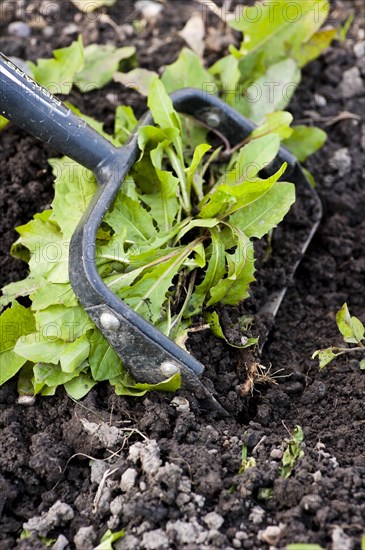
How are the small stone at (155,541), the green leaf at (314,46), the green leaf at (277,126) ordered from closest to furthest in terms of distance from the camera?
the small stone at (155,541)
the green leaf at (277,126)
the green leaf at (314,46)

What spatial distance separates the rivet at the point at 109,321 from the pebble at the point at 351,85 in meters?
1.72

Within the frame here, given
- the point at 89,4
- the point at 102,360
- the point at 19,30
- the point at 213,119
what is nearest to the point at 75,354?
the point at 102,360

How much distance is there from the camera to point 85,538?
6.10 feet

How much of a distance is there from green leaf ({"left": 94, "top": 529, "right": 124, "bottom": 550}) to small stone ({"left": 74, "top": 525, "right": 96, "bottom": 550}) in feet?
0.10

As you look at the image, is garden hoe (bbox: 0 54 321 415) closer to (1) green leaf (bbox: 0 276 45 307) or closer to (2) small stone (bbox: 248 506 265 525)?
(1) green leaf (bbox: 0 276 45 307)

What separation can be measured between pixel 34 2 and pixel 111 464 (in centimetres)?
236

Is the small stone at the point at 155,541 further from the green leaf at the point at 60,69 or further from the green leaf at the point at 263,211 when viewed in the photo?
the green leaf at the point at 60,69

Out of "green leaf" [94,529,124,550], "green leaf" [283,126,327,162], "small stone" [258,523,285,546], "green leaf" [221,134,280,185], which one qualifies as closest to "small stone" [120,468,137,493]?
"green leaf" [94,529,124,550]

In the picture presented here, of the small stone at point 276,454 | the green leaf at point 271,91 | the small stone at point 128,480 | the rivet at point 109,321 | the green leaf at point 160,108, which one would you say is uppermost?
the green leaf at point 160,108

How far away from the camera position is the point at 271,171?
2711 mm

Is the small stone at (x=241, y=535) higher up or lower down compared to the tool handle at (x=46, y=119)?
lower down

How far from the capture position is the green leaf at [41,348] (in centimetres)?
218

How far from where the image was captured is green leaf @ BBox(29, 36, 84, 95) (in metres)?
2.83

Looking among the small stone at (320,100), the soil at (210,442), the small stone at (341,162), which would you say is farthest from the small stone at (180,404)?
the small stone at (320,100)
